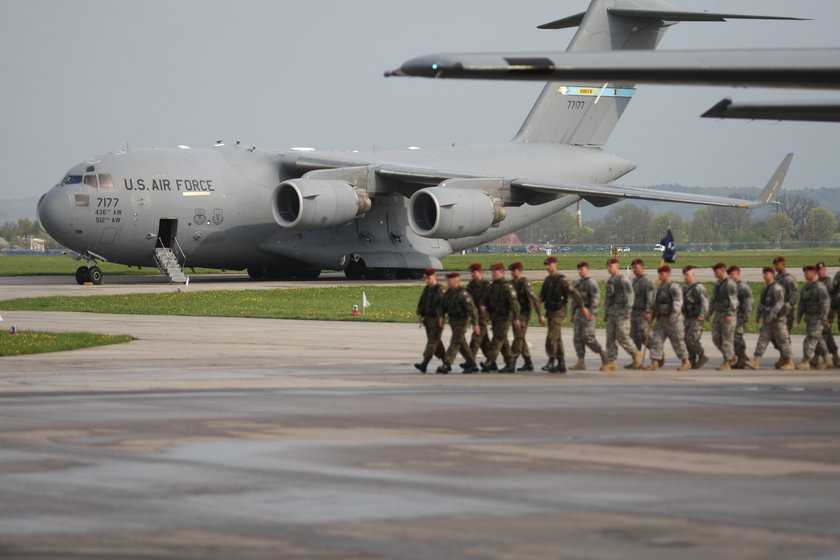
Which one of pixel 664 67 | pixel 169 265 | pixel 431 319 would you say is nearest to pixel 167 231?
pixel 169 265

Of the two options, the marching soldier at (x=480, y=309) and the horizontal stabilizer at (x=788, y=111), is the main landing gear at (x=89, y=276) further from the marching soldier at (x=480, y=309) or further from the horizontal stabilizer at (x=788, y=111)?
the horizontal stabilizer at (x=788, y=111)

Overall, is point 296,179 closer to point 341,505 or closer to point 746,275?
point 746,275

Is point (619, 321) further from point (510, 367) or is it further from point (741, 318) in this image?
point (741, 318)

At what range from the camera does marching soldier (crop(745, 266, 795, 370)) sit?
61.6 ft

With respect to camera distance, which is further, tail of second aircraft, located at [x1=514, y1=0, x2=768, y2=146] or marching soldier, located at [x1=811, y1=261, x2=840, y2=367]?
tail of second aircraft, located at [x1=514, y1=0, x2=768, y2=146]

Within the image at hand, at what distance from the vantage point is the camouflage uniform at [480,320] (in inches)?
727

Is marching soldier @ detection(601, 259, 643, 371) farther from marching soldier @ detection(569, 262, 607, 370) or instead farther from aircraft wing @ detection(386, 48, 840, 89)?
aircraft wing @ detection(386, 48, 840, 89)

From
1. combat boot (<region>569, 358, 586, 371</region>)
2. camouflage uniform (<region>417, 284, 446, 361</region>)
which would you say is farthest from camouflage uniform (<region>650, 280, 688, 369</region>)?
camouflage uniform (<region>417, 284, 446, 361</region>)

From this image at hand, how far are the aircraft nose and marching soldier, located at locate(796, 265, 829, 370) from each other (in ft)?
85.5

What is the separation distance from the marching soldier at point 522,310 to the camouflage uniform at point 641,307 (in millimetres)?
1375

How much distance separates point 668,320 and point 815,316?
2.01 meters

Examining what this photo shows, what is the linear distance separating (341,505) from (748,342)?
15638 millimetres

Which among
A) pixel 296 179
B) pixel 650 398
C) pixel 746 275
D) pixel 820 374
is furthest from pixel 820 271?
pixel 746 275

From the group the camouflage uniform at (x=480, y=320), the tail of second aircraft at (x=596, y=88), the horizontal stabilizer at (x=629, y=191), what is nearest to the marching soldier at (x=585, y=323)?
the camouflage uniform at (x=480, y=320)
